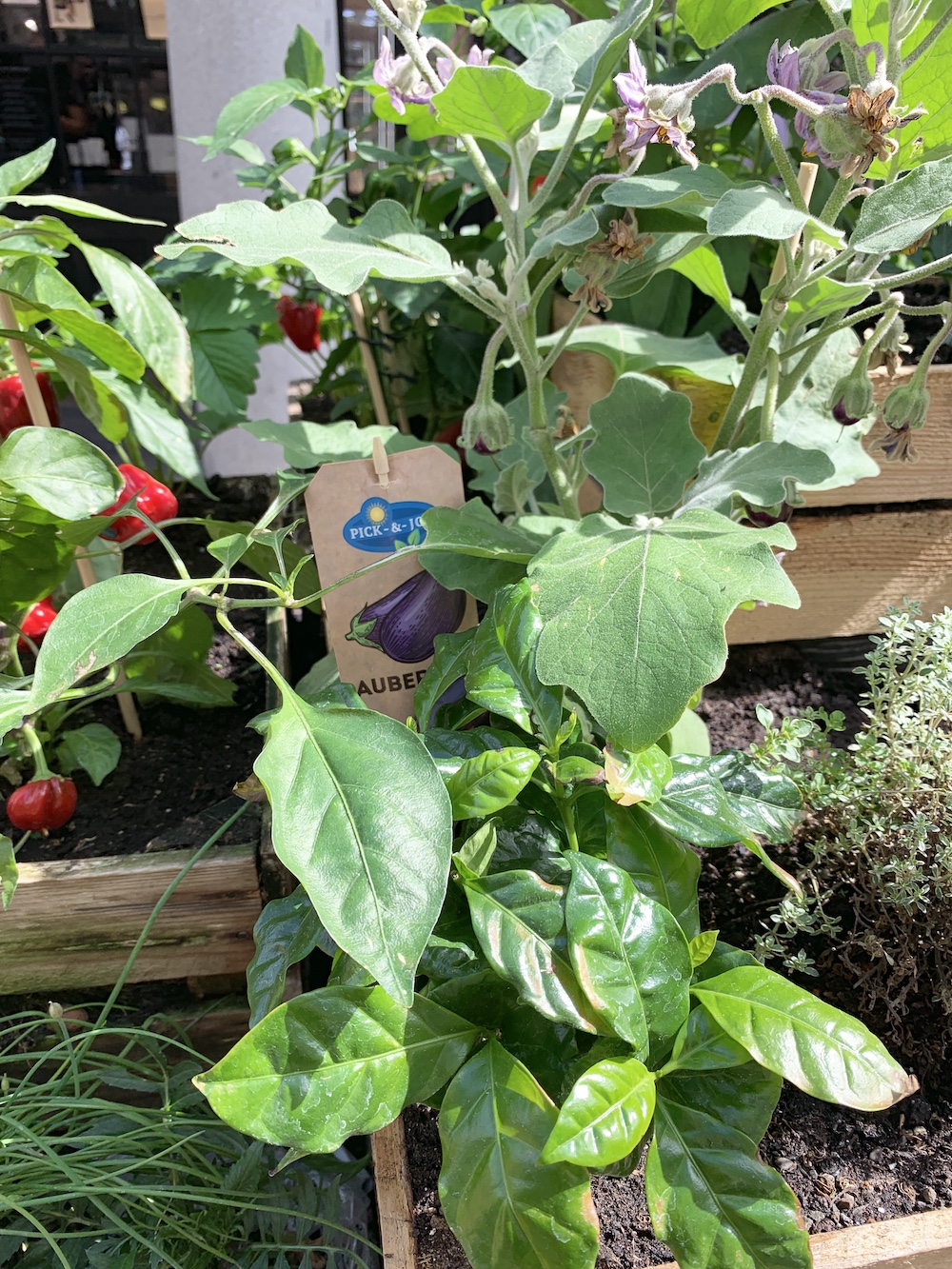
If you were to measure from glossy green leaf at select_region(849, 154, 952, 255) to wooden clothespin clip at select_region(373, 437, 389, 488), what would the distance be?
332 mm

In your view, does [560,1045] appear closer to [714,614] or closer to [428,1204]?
[428,1204]

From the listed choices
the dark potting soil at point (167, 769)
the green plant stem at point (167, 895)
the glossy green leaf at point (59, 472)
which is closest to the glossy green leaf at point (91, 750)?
the dark potting soil at point (167, 769)

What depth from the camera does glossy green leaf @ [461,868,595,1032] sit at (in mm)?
457

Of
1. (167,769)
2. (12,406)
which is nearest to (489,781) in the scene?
(167,769)

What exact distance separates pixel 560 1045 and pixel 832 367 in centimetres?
63

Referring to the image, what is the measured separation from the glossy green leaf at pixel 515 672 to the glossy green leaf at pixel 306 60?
0.90 m

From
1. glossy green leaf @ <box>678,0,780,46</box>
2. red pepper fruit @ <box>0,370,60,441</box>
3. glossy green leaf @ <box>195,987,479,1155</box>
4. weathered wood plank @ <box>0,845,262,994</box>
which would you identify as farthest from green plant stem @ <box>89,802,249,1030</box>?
glossy green leaf @ <box>678,0,780,46</box>

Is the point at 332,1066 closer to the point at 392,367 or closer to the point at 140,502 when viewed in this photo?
the point at 140,502

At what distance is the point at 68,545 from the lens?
28.4 inches

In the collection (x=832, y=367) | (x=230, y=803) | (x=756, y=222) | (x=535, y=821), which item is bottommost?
(x=230, y=803)

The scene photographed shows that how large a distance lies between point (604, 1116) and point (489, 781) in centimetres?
17

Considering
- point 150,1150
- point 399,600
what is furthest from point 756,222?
point 150,1150

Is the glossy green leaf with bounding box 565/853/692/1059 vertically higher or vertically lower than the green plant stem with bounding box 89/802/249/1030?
higher

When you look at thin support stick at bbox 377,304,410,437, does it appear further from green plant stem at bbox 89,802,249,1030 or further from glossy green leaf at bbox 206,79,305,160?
green plant stem at bbox 89,802,249,1030
